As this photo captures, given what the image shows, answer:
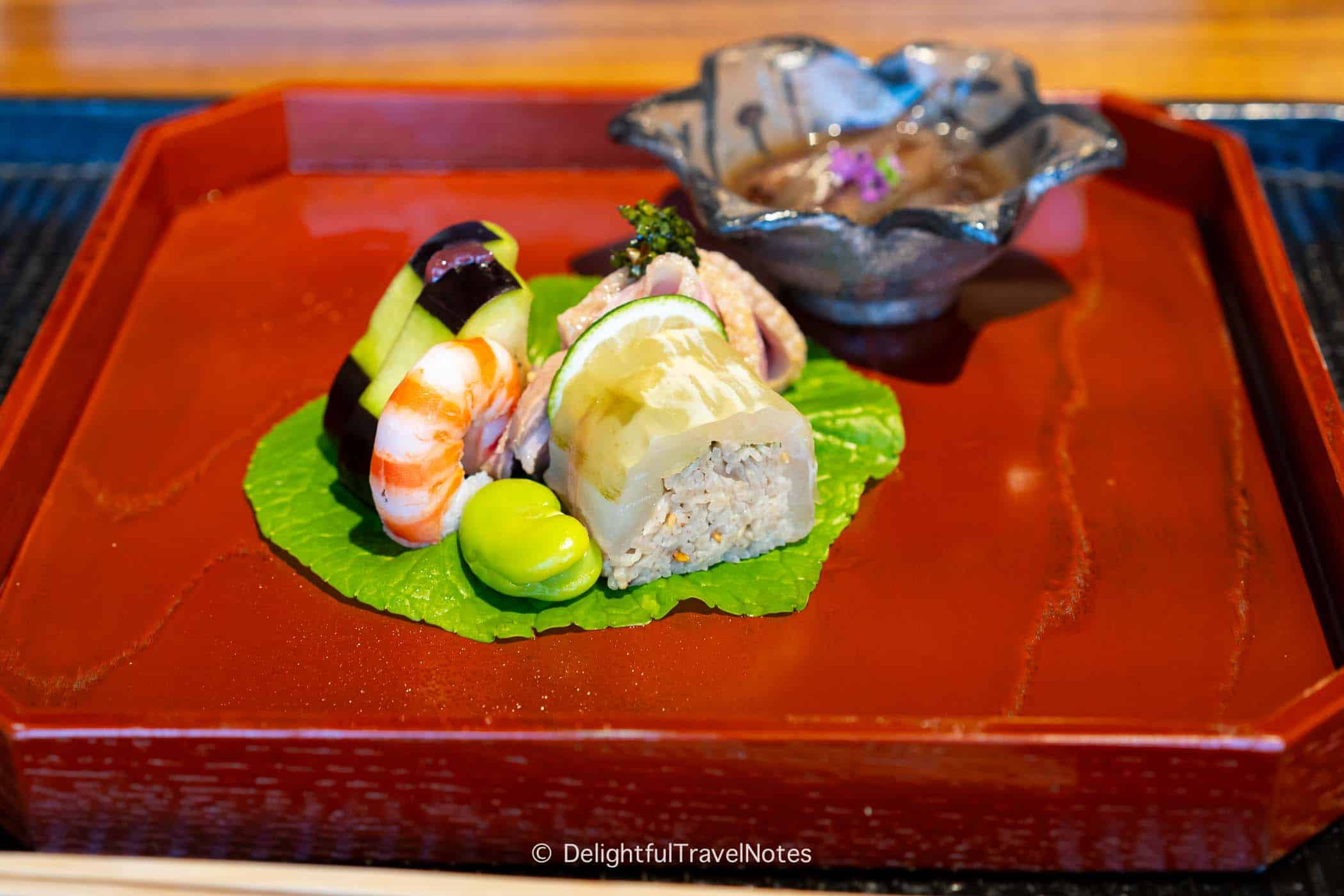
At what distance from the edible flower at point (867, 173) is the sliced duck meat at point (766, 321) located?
1.49 feet

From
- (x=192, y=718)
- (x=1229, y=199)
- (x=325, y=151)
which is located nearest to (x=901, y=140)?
(x=1229, y=199)

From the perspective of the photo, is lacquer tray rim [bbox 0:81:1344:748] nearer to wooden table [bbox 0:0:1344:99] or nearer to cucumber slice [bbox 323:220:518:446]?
cucumber slice [bbox 323:220:518:446]

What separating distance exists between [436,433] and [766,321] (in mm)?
714

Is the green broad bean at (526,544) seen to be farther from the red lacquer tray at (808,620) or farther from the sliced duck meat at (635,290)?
the sliced duck meat at (635,290)

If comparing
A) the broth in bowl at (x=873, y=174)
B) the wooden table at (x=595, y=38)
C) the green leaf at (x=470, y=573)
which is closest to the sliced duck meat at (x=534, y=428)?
the green leaf at (x=470, y=573)

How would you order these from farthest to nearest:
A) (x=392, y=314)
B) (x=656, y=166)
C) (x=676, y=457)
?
(x=656, y=166)
(x=392, y=314)
(x=676, y=457)

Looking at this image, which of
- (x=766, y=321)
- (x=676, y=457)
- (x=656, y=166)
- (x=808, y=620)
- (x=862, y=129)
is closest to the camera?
(x=676, y=457)

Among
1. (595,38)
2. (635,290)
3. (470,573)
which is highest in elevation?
(635,290)

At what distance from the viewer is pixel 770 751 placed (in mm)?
1830

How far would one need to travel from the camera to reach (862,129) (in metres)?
3.15

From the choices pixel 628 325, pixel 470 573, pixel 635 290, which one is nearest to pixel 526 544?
pixel 470 573

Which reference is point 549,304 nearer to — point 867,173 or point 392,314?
point 392,314

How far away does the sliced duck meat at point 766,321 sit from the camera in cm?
248

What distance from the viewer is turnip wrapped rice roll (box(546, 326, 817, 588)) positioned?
2066 mm
